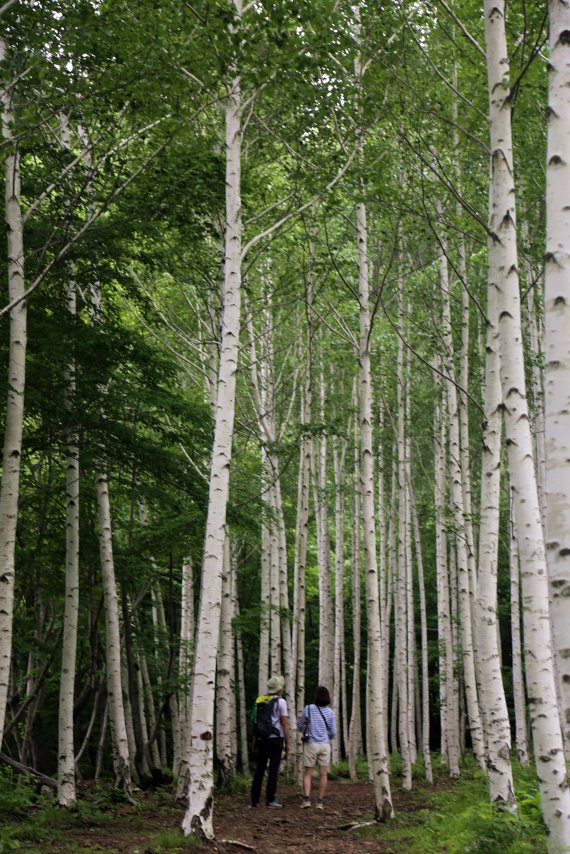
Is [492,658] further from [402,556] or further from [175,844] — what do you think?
[402,556]

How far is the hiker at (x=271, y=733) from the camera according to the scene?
10.0m

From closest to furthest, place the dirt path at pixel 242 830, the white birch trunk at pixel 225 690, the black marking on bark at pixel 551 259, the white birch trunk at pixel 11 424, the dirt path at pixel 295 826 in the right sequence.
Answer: the black marking on bark at pixel 551 259 < the white birch trunk at pixel 11 424 < the dirt path at pixel 242 830 < the dirt path at pixel 295 826 < the white birch trunk at pixel 225 690

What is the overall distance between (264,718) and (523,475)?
6478 millimetres

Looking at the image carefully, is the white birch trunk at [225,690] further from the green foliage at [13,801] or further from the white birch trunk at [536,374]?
the white birch trunk at [536,374]

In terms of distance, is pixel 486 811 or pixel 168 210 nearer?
pixel 486 811

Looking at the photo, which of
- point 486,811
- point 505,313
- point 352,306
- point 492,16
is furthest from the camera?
point 352,306

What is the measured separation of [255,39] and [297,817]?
28.5 feet

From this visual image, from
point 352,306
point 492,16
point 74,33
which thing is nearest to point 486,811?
point 492,16

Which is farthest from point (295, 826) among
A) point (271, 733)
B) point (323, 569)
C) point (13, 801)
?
point (323, 569)

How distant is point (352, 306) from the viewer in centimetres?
1888

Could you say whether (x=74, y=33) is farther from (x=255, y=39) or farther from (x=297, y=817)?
(x=297, y=817)

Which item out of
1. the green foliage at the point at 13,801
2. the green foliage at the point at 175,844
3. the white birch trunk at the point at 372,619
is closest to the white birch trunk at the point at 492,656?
the white birch trunk at the point at 372,619

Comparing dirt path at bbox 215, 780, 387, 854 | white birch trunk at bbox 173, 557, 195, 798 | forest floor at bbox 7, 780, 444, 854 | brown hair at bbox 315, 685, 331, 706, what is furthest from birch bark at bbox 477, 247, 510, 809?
white birch trunk at bbox 173, 557, 195, 798

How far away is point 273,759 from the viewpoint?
1005cm
